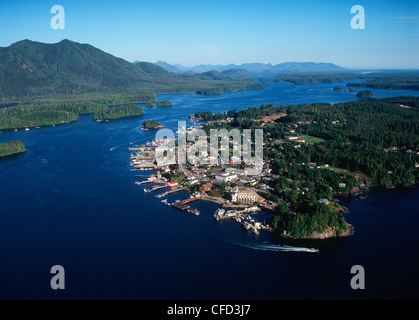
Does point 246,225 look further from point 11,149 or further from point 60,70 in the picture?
point 60,70

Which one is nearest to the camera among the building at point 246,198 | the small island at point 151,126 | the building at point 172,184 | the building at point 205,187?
the building at point 246,198

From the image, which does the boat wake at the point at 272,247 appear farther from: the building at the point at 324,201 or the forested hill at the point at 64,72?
the forested hill at the point at 64,72

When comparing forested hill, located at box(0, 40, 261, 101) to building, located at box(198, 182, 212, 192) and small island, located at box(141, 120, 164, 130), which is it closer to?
small island, located at box(141, 120, 164, 130)

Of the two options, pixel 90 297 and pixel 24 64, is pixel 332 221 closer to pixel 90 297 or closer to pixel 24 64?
pixel 90 297

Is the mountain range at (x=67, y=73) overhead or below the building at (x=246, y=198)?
overhead

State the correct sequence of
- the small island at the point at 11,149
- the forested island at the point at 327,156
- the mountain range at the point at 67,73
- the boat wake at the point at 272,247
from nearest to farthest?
the boat wake at the point at 272,247
the forested island at the point at 327,156
the small island at the point at 11,149
the mountain range at the point at 67,73

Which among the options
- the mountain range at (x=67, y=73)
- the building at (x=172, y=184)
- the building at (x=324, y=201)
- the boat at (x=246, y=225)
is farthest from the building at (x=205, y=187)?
the mountain range at (x=67, y=73)
